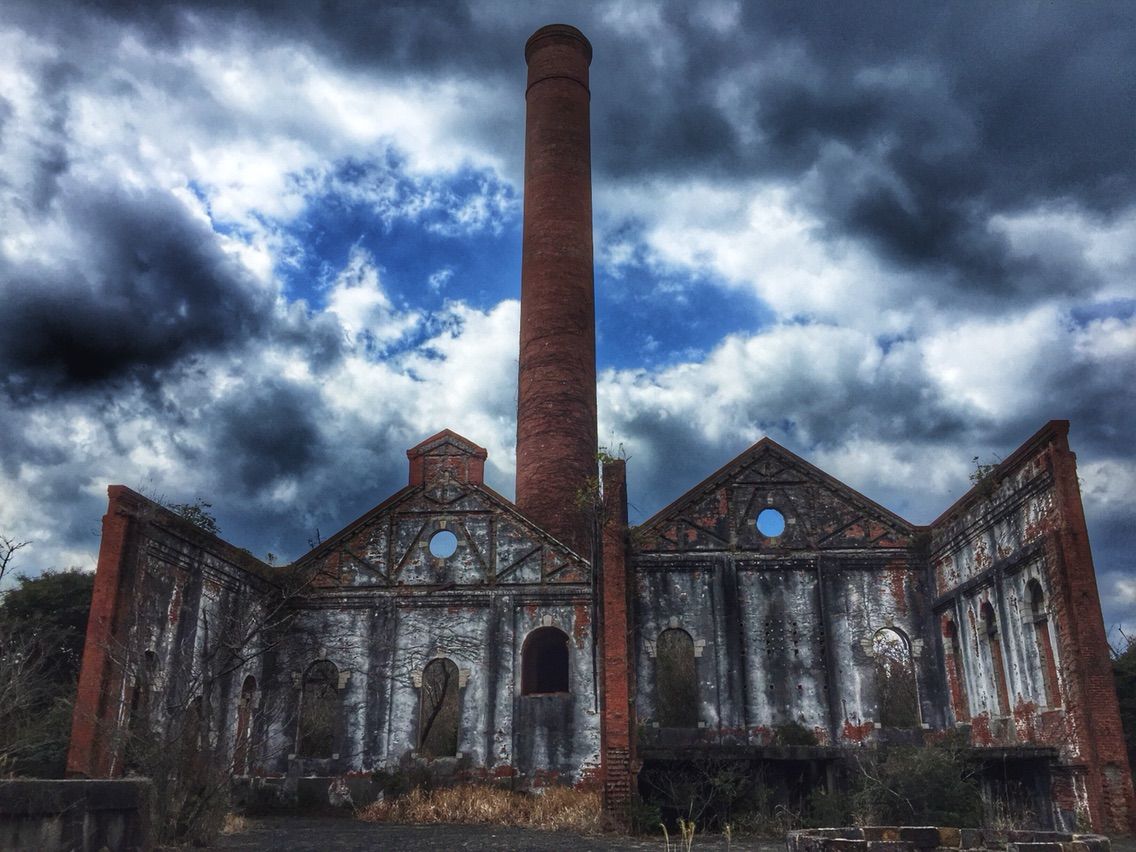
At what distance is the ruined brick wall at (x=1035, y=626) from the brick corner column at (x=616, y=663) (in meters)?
6.32

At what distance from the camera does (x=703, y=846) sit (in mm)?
13375

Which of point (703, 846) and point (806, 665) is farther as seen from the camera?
point (806, 665)

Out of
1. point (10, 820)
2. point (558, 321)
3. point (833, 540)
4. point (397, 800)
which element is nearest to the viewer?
point (10, 820)

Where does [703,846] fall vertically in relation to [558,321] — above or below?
below

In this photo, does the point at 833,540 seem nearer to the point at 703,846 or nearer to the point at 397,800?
the point at 703,846

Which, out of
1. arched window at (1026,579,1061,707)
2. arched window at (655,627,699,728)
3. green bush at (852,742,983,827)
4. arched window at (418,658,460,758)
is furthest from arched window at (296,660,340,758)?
arched window at (1026,579,1061,707)

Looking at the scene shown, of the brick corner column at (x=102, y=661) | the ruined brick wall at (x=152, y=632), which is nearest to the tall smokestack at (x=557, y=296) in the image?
the ruined brick wall at (x=152, y=632)

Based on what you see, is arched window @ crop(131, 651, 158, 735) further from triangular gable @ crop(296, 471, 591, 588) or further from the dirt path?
triangular gable @ crop(296, 471, 591, 588)

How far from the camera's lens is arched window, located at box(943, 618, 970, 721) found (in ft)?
59.3

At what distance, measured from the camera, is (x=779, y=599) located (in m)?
19.5

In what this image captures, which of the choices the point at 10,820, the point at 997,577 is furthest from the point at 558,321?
the point at 10,820

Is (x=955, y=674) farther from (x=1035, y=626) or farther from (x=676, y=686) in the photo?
(x=676, y=686)

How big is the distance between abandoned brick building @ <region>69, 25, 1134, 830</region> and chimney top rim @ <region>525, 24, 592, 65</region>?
13.7m

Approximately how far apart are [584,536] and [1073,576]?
38.8 ft
